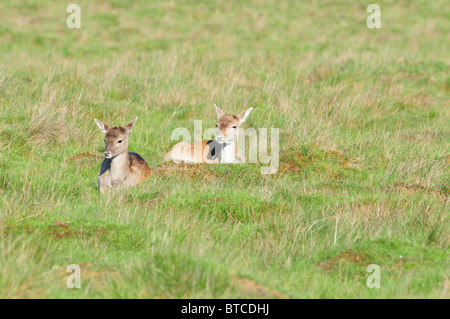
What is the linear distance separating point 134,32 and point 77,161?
16.0 metres

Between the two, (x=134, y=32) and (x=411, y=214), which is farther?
(x=134, y=32)

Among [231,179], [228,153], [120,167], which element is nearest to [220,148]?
[228,153]

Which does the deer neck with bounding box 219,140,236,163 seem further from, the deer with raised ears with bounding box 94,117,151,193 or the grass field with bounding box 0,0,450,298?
the deer with raised ears with bounding box 94,117,151,193

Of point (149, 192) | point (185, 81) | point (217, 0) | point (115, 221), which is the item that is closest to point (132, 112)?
point (185, 81)

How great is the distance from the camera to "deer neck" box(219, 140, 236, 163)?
492 inches

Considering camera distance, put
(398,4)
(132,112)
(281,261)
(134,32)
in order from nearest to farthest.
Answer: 1. (281,261)
2. (132,112)
3. (134,32)
4. (398,4)

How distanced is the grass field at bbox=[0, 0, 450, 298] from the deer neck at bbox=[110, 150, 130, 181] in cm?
52

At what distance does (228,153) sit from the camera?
12.5m

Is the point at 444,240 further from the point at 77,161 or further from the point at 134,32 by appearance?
the point at 134,32

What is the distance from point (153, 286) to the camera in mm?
6359

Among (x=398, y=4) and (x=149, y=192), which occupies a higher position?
(x=398, y=4)

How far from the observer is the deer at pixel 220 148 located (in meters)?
12.3

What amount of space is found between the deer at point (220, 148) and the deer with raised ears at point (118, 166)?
3.76ft

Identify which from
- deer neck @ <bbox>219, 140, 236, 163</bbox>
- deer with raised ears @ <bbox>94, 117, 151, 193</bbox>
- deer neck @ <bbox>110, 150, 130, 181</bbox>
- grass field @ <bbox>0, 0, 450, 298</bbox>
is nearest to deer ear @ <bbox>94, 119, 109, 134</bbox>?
deer with raised ears @ <bbox>94, 117, 151, 193</bbox>
